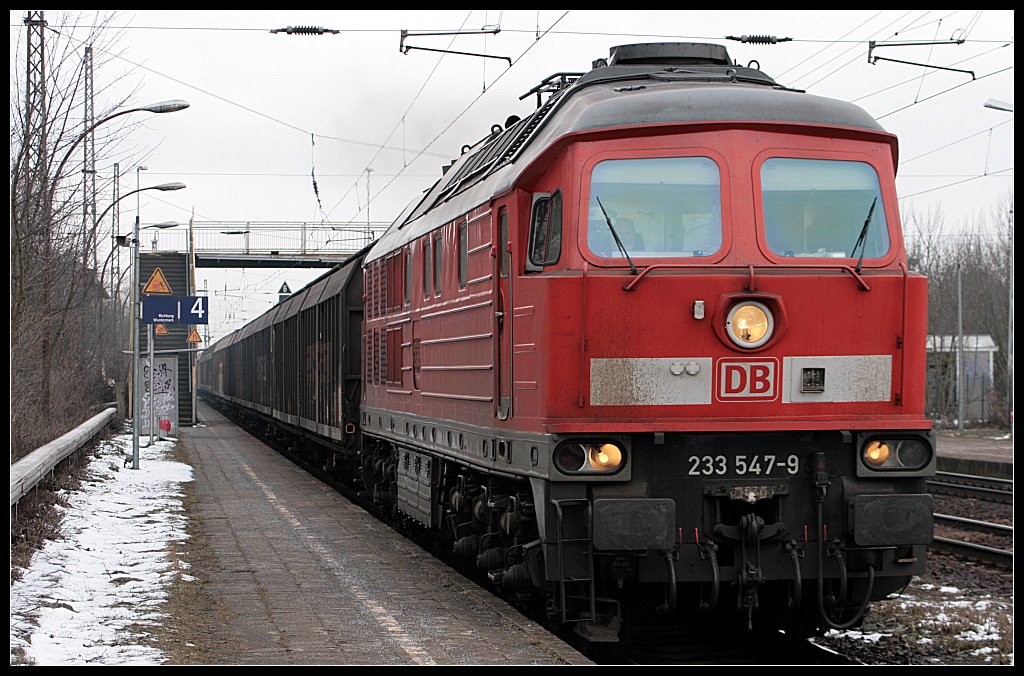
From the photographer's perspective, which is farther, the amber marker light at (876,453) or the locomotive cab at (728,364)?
the amber marker light at (876,453)

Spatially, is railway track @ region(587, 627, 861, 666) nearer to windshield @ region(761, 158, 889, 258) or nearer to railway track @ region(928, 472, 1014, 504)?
windshield @ region(761, 158, 889, 258)

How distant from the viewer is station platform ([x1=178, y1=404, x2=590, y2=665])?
7574 mm

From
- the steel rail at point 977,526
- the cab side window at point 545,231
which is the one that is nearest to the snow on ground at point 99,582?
the cab side window at point 545,231

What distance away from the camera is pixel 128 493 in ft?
56.9

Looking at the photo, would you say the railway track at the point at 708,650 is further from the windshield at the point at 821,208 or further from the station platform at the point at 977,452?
the station platform at the point at 977,452

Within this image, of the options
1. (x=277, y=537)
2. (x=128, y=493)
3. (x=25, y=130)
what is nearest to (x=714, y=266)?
(x=277, y=537)

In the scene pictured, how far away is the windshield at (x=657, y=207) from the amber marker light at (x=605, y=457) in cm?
119

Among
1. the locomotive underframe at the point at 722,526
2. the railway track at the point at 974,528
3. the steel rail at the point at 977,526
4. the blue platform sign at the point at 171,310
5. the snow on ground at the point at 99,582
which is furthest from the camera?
the blue platform sign at the point at 171,310

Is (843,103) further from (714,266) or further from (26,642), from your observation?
(26,642)

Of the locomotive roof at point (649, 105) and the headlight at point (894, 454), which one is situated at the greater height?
the locomotive roof at point (649, 105)

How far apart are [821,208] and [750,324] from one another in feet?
3.13

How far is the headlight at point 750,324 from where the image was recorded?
7.32 m

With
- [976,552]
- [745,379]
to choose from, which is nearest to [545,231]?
[745,379]

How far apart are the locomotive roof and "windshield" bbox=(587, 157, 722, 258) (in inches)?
11.8
